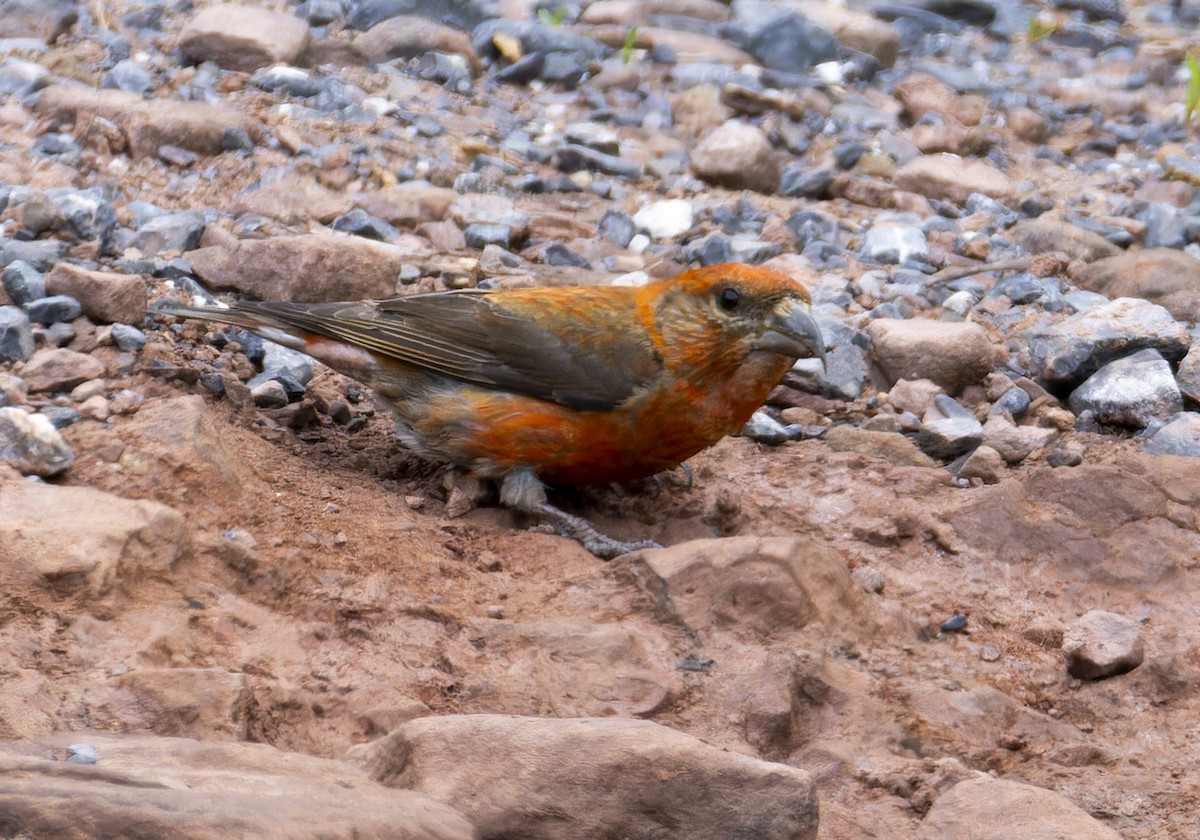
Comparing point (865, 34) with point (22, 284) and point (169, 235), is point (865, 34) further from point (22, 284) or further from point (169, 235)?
point (22, 284)

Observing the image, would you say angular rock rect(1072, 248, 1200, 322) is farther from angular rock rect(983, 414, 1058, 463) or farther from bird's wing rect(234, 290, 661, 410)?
bird's wing rect(234, 290, 661, 410)

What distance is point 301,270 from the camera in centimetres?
535

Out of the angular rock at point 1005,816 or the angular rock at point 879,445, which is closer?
the angular rock at point 1005,816

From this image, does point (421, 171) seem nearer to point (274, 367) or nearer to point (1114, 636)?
point (274, 367)

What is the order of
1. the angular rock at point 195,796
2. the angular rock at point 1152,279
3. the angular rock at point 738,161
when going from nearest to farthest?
the angular rock at point 195,796 → the angular rock at point 1152,279 → the angular rock at point 738,161

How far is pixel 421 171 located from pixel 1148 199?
3.76m

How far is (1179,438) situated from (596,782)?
10.4 feet

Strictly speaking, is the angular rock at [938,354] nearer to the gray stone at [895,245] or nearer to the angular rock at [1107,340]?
the angular rock at [1107,340]

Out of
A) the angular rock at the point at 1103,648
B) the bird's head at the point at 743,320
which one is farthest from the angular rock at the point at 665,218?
the angular rock at the point at 1103,648

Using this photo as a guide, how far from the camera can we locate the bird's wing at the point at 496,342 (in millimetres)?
4516

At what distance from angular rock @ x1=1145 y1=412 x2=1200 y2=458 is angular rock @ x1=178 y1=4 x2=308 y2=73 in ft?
16.7

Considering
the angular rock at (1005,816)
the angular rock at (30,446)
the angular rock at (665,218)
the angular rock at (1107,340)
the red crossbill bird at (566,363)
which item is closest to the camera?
the angular rock at (1005,816)

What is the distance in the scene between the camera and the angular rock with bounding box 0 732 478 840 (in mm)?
1886

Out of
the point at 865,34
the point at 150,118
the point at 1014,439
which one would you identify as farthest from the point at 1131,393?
the point at 865,34
